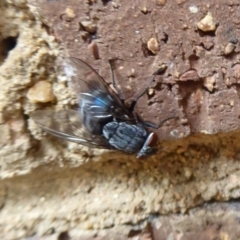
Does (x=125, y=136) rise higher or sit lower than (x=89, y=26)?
lower

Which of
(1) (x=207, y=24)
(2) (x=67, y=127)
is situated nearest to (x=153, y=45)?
(1) (x=207, y=24)

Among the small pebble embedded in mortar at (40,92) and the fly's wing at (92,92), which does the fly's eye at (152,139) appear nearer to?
the fly's wing at (92,92)

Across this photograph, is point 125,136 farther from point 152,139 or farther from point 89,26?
point 89,26

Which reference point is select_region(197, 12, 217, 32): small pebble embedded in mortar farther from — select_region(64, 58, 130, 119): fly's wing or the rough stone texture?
select_region(64, 58, 130, 119): fly's wing

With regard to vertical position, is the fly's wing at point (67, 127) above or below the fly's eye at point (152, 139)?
above

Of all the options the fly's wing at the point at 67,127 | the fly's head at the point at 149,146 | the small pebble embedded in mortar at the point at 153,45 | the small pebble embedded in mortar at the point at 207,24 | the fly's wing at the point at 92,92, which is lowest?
the fly's head at the point at 149,146

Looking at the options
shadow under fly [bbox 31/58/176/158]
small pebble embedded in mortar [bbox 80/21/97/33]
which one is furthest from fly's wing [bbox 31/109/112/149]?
small pebble embedded in mortar [bbox 80/21/97/33]

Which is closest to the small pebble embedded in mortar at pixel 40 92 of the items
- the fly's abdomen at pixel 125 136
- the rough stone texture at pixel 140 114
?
the rough stone texture at pixel 140 114
